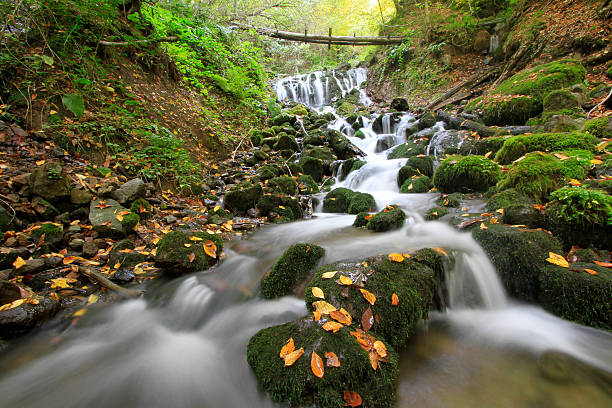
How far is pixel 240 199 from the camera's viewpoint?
18.0 feet

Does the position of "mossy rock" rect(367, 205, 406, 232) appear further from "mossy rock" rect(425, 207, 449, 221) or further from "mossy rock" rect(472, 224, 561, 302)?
"mossy rock" rect(472, 224, 561, 302)

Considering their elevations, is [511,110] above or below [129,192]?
above

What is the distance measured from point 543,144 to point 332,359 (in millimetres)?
5728

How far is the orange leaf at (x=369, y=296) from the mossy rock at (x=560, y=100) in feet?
26.8

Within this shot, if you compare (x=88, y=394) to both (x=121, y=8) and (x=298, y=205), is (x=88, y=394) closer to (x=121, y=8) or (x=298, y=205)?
(x=298, y=205)

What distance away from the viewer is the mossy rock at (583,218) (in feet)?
8.09

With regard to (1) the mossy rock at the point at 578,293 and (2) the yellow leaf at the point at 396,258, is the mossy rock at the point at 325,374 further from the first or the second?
(1) the mossy rock at the point at 578,293

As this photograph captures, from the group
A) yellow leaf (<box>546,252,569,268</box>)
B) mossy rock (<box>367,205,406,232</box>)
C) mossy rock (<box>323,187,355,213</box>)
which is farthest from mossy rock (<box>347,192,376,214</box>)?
yellow leaf (<box>546,252,569,268</box>)

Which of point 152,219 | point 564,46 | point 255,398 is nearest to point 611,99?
point 564,46

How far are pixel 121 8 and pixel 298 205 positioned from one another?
685 centimetres

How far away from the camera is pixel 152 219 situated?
416 cm

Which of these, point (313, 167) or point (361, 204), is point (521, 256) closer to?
point (361, 204)

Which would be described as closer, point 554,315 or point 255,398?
point 255,398

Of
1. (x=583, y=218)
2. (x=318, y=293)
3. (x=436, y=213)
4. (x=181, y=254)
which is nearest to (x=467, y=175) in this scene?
(x=436, y=213)
